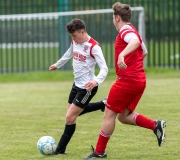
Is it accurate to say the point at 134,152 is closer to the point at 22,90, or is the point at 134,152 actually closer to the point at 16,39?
the point at 22,90

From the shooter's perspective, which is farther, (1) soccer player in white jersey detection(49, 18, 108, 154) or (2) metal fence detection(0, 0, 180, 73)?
(2) metal fence detection(0, 0, 180, 73)

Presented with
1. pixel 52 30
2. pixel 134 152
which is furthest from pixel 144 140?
pixel 52 30

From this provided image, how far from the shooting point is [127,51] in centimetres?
649

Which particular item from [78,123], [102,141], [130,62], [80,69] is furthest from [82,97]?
[78,123]

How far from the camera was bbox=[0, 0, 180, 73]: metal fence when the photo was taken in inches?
703

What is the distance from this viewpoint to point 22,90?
14.7 meters

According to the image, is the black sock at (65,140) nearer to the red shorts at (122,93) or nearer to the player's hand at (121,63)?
the red shorts at (122,93)

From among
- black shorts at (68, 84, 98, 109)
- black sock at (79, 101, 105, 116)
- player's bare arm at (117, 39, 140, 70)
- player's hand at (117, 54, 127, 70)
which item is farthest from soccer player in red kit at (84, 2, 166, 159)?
black sock at (79, 101, 105, 116)

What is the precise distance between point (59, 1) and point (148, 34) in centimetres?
286

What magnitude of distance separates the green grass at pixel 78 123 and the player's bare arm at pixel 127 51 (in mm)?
1187

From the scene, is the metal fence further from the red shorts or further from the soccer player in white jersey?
the red shorts

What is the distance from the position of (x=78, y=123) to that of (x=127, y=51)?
3419 millimetres

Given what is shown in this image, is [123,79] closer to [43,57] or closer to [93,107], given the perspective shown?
[93,107]

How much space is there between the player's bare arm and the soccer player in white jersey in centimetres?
70
